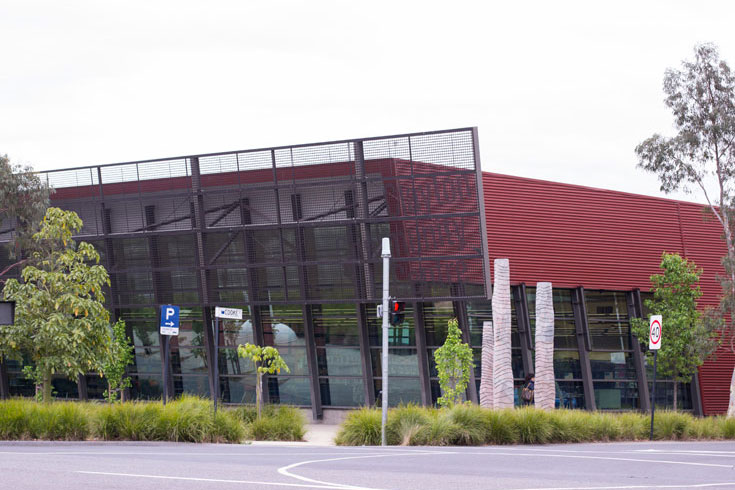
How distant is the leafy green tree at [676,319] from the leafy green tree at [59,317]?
18.6 meters

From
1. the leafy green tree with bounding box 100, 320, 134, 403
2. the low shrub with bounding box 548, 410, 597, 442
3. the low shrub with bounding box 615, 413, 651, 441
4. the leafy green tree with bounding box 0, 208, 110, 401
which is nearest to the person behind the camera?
the low shrub with bounding box 548, 410, 597, 442

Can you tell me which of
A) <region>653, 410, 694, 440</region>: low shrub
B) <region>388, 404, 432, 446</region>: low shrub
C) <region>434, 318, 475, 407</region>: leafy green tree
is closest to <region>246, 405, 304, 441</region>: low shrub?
Answer: <region>388, 404, 432, 446</region>: low shrub

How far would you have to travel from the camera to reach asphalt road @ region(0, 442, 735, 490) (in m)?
11.6

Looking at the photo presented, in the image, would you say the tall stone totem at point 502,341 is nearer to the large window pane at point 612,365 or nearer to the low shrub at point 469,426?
the low shrub at point 469,426

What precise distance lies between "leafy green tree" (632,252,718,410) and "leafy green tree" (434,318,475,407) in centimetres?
773

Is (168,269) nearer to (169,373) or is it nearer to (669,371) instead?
(169,373)

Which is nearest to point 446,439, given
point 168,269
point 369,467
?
point 369,467

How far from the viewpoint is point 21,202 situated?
35844 mm

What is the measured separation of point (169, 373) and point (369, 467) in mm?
23249

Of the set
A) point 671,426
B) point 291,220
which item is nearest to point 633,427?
point 671,426

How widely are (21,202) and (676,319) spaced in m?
23.9

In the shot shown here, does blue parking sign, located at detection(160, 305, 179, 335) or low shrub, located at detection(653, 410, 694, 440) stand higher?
blue parking sign, located at detection(160, 305, 179, 335)

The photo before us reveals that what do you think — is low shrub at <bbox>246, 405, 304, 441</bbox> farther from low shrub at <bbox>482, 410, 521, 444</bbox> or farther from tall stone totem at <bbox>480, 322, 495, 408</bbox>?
tall stone totem at <bbox>480, 322, 495, 408</bbox>

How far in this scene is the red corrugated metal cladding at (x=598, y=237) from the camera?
3275 cm
